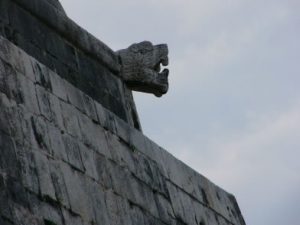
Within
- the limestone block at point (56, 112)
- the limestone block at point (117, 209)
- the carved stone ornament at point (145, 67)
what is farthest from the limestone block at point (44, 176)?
the carved stone ornament at point (145, 67)

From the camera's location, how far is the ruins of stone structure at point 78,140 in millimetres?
8164

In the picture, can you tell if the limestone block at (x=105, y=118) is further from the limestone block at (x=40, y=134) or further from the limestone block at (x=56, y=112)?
the limestone block at (x=40, y=134)

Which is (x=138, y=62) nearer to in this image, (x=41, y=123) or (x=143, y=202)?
(x=143, y=202)

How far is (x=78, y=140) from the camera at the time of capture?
355 inches

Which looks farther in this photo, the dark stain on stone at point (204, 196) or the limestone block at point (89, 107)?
the dark stain on stone at point (204, 196)

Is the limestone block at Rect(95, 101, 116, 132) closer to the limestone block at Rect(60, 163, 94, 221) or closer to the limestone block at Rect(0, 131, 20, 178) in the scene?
the limestone block at Rect(60, 163, 94, 221)

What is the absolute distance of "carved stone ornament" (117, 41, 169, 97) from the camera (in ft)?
35.9

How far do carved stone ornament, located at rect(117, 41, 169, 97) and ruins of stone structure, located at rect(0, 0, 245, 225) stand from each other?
0.01m

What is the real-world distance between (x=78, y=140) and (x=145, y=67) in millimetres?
2160

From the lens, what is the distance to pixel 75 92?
939 cm

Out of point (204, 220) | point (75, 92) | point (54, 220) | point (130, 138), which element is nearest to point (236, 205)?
point (204, 220)

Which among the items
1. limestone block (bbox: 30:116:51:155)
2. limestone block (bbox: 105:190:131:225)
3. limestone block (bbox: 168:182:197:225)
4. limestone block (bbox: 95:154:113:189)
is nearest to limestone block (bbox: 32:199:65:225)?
limestone block (bbox: 30:116:51:155)

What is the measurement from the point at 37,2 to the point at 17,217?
→ 255cm

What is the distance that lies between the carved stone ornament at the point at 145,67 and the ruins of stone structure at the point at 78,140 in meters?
0.01
